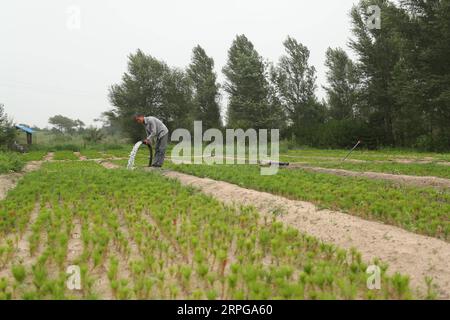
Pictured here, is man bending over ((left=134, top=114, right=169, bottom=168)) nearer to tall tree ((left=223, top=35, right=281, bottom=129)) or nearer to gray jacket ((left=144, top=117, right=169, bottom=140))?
gray jacket ((left=144, top=117, right=169, bottom=140))

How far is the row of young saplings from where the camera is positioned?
10.9 feet

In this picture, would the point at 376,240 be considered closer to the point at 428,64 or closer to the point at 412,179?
the point at 412,179

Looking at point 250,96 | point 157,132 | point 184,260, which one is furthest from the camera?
point 250,96

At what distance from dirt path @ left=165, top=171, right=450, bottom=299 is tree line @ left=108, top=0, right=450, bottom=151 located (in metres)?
19.4

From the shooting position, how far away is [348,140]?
30.9m

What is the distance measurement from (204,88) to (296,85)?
1021cm

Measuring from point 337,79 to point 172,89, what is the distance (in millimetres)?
17507

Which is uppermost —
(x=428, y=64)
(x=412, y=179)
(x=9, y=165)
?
(x=428, y=64)

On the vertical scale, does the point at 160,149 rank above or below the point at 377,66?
below

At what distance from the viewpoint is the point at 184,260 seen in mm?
4254

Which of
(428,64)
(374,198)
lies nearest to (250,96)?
(428,64)

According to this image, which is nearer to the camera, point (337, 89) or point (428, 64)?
point (428, 64)

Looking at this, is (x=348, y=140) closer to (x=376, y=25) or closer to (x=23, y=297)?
(x=376, y=25)

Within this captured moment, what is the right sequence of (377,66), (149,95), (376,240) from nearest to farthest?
(376,240) → (377,66) → (149,95)
